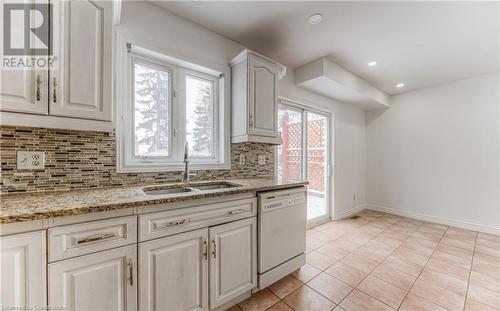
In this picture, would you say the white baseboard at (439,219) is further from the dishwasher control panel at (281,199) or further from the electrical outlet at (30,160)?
the electrical outlet at (30,160)

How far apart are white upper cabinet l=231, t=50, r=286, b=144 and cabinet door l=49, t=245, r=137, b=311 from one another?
1.41 m

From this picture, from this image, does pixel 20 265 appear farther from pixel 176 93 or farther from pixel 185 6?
pixel 185 6

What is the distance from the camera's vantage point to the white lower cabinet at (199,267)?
115cm

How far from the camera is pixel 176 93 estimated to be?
1.95 metres

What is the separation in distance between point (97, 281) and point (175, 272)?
395 mm

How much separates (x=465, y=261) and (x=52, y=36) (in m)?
4.17

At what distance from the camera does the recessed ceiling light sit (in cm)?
185

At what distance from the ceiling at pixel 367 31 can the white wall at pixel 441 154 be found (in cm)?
59

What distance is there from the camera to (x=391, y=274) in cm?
199

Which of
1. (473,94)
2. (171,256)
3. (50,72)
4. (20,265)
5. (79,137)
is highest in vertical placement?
(473,94)

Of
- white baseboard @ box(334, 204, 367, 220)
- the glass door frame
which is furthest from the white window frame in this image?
white baseboard @ box(334, 204, 367, 220)

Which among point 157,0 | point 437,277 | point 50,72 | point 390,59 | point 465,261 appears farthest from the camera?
point 390,59

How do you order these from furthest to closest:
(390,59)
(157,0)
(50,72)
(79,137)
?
(390,59)
(157,0)
(79,137)
(50,72)

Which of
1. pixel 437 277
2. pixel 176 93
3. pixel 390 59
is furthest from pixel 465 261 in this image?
pixel 176 93
